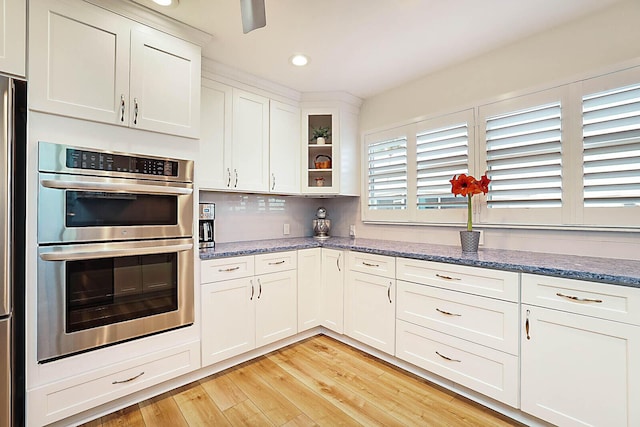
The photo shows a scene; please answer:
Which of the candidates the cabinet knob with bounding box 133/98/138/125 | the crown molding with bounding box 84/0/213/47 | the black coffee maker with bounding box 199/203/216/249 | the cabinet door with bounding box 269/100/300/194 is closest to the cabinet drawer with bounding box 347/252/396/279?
the cabinet door with bounding box 269/100/300/194

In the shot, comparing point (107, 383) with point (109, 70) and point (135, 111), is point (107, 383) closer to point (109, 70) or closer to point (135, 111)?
point (135, 111)

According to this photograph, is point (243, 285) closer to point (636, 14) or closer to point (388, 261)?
point (388, 261)

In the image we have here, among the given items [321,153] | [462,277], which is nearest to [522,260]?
[462,277]

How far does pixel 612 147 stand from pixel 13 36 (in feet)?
10.6

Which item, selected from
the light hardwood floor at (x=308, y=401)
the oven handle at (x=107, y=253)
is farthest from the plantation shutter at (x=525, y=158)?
the oven handle at (x=107, y=253)

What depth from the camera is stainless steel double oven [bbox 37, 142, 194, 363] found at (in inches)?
62.6

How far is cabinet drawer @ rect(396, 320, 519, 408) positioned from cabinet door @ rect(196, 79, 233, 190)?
1.86m

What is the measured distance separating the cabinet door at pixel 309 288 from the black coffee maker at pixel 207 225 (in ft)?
2.52

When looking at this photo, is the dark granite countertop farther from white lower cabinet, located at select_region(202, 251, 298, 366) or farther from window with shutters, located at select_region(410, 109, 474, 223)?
window with shutters, located at select_region(410, 109, 474, 223)

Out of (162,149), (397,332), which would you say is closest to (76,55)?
(162,149)

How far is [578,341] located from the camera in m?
1.54

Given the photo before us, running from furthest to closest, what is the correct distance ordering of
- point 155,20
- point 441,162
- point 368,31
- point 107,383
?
point 441,162 → point 368,31 → point 155,20 → point 107,383

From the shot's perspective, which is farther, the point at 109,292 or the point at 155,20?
the point at 155,20

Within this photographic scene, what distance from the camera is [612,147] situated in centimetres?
184
